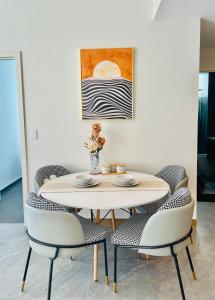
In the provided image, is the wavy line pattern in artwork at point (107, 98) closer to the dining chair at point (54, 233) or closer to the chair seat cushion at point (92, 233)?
the chair seat cushion at point (92, 233)

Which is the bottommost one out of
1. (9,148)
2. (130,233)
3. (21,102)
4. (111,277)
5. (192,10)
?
(111,277)

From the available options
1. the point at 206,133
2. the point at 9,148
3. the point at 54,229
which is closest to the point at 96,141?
the point at 54,229

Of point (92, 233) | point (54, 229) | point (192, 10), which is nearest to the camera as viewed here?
point (54, 229)

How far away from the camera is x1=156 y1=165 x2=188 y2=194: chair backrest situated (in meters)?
2.86

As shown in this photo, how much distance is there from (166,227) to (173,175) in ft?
3.76

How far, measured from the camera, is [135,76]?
3.20 metres

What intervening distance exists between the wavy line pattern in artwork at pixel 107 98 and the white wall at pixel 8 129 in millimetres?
2375

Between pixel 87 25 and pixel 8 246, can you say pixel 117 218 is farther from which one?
pixel 87 25

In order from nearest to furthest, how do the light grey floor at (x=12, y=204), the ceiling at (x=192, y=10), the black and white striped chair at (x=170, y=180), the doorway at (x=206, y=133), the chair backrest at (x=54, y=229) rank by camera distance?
the chair backrest at (x=54, y=229)
the ceiling at (x=192, y=10)
the black and white striped chair at (x=170, y=180)
the light grey floor at (x=12, y=204)
the doorway at (x=206, y=133)

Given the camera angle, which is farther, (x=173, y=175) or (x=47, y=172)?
(x=47, y=172)

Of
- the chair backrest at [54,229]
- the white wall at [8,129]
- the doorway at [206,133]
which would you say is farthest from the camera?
the white wall at [8,129]

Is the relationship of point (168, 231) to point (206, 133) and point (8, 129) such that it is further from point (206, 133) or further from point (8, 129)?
point (8, 129)

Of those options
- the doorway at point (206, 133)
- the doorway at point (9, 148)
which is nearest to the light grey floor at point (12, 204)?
the doorway at point (9, 148)

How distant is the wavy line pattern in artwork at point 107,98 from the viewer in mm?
3205
